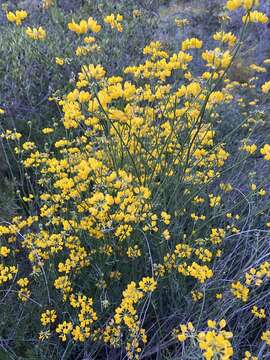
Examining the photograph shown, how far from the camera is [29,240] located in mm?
2025

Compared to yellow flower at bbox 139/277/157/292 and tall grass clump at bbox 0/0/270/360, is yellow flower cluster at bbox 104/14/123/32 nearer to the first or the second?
tall grass clump at bbox 0/0/270/360

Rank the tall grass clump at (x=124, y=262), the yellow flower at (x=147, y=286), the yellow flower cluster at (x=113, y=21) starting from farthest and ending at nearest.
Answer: the yellow flower cluster at (x=113, y=21)
the tall grass clump at (x=124, y=262)
the yellow flower at (x=147, y=286)

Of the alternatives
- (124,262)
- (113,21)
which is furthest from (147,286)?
(113,21)

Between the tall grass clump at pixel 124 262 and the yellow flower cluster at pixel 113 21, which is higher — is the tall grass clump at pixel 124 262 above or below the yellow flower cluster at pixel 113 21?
below

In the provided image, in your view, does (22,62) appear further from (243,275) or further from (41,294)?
(243,275)

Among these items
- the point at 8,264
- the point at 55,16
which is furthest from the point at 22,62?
the point at 8,264

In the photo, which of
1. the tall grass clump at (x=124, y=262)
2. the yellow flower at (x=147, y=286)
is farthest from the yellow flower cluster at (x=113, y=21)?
the yellow flower at (x=147, y=286)

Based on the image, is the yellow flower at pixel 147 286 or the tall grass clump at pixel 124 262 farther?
the tall grass clump at pixel 124 262

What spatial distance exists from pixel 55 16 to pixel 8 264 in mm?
3298

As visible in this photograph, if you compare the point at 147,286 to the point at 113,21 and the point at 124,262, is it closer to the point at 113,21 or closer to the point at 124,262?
the point at 124,262

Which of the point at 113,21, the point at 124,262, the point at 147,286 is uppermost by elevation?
the point at 113,21

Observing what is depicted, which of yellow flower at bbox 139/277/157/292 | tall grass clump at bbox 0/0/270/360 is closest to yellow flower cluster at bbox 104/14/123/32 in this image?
tall grass clump at bbox 0/0/270/360

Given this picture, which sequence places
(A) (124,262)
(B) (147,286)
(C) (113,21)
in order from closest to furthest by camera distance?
(B) (147,286) < (A) (124,262) < (C) (113,21)

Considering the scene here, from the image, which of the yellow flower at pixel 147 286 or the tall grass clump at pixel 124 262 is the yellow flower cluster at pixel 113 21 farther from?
the yellow flower at pixel 147 286
